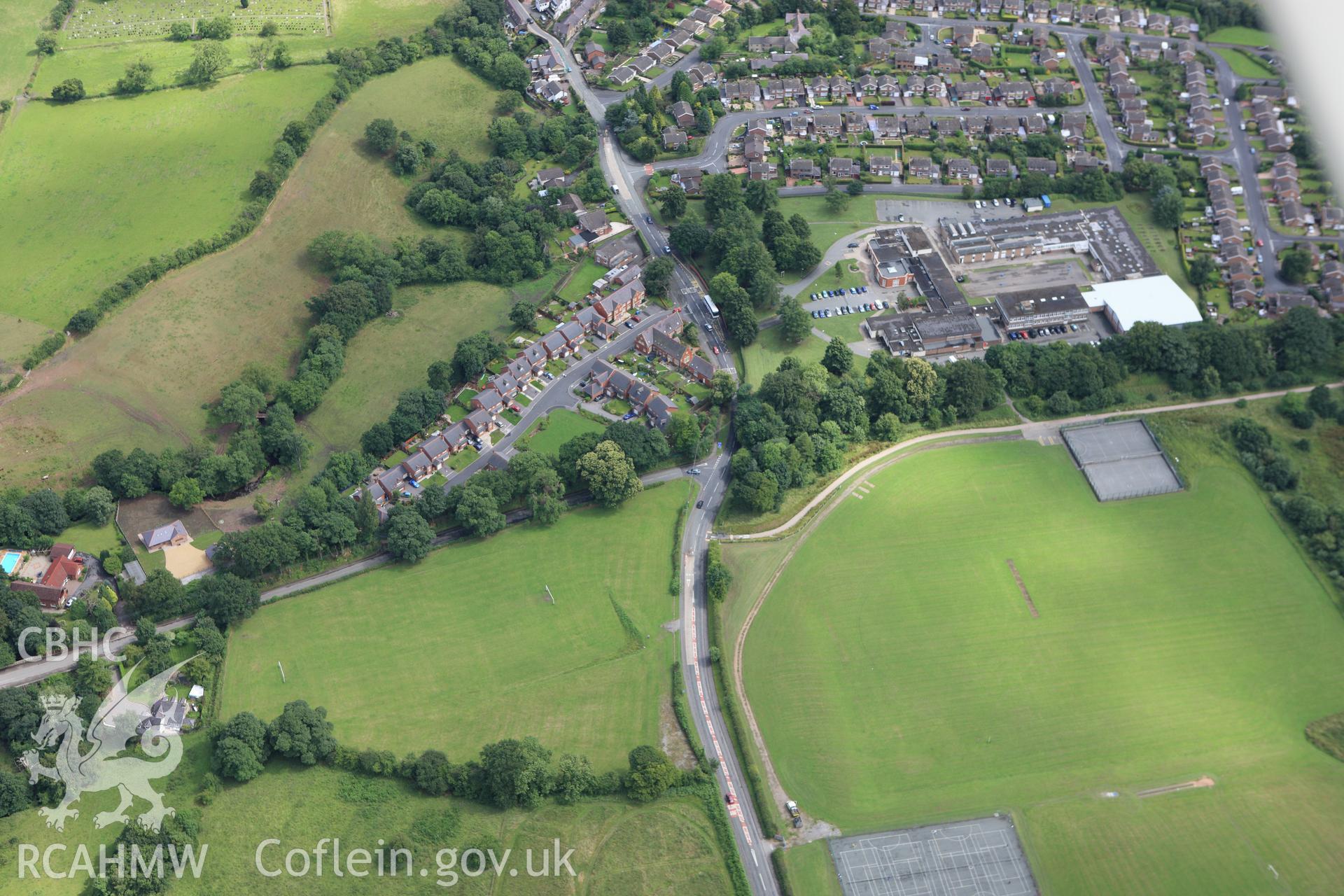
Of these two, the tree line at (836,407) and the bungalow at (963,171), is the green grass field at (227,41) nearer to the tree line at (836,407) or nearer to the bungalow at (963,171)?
the bungalow at (963,171)

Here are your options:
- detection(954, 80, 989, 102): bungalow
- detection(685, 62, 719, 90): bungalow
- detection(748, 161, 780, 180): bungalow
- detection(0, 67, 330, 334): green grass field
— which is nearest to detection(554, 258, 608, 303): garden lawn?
detection(748, 161, 780, 180): bungalow

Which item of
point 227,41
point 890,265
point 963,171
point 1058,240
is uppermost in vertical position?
point 227,41

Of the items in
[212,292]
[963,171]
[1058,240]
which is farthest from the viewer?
[963,171]

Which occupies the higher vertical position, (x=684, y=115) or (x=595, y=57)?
(x=595, y=57)

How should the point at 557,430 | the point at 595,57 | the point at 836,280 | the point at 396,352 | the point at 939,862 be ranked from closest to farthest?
the point at 939,862
the point at 557,430
the point at 396,352
the point at 836,280
the point at 595,57

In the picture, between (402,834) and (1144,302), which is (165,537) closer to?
(402,834)

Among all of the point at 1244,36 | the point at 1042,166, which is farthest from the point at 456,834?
the point at 1244,36

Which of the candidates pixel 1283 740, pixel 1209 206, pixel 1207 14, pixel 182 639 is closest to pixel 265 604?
pixel 182 639
